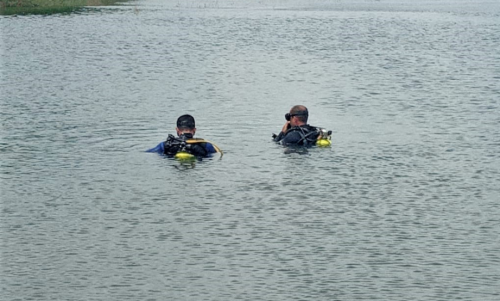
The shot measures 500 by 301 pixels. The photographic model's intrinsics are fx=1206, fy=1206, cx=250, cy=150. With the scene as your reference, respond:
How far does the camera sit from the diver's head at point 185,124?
21453 mm

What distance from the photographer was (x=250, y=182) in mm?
19312

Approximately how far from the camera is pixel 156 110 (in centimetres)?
2991

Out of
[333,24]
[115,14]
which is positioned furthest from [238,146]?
[115,14]

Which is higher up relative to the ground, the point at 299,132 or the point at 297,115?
the point at 297,115

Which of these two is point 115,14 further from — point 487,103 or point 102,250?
point 102,250

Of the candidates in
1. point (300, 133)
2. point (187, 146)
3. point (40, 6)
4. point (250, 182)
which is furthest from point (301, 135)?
point (40, 6)

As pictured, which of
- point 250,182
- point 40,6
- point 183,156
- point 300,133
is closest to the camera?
point 250,182

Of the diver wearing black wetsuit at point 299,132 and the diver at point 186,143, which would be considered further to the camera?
the diver wearing black wetsuit at point 299,132

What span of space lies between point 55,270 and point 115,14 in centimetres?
6027

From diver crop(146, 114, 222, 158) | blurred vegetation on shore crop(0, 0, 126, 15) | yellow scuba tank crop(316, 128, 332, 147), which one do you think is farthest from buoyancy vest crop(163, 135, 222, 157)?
blurred vegetation on shore crop(0, 0, 126, 15)

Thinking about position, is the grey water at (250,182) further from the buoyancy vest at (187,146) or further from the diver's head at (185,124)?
the diver's head at (185,124)

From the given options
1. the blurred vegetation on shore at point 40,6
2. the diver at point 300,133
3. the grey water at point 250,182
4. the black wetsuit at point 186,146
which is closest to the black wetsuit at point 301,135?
the diver at point 300,133

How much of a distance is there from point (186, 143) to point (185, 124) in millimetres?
346

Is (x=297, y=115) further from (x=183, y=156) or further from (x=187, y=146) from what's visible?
(x=183, y=156)
